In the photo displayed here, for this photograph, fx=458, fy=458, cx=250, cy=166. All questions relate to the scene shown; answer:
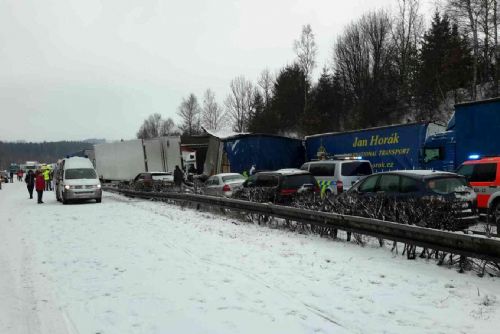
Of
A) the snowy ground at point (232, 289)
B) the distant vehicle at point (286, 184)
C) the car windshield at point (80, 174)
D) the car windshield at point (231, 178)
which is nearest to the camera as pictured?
the snowy ground at point (232, 289)

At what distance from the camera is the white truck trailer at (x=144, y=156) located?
1153 inches

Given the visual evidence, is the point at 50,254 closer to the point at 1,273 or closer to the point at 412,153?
the point at 1,273

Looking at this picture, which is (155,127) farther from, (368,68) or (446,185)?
(446,185)

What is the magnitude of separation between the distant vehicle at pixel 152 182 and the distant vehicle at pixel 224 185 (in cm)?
433

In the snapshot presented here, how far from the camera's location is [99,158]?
38562 millimetres

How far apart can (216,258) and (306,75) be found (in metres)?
53.9

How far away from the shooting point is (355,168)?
1686 centimetres

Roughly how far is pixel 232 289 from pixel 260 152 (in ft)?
61.7

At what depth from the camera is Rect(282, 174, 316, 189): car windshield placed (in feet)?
45.0

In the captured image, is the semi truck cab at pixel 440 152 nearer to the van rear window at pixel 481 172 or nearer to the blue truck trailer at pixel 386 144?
the blue truck trailer at pixel 386 144

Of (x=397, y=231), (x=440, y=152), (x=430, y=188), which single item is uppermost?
(x=440, y=152)

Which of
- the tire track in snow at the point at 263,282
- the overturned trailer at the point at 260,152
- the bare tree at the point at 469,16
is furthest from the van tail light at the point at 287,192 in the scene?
the bare tree at the point at 469,16

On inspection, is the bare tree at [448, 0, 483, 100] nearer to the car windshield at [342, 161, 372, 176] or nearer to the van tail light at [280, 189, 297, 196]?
the car windshield at [342, 161, 372, 176]

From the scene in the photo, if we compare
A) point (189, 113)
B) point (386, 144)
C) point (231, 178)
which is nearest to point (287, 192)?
point (231, 178)
